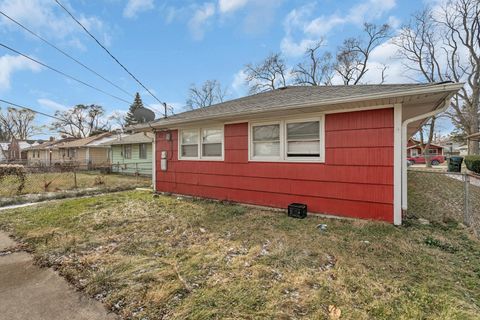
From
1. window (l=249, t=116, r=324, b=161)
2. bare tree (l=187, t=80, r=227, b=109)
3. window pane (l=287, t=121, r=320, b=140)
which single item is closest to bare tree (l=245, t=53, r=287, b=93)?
bare tree (l=187, t=80, r=227, b=109)

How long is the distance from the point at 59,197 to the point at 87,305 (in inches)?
299

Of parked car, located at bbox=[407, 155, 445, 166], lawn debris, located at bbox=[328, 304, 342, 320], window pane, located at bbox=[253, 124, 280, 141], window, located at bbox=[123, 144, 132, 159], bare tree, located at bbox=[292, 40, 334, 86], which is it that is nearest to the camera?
lawn debris, located at bbox=[328, 304, 342, 320]

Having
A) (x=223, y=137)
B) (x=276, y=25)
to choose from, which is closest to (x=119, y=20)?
(x=223, y=137)

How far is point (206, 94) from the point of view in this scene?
30.8 metres

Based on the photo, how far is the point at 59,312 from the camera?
2154mm

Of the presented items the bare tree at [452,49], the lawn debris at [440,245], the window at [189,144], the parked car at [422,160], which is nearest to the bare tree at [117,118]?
the window at [189,144]

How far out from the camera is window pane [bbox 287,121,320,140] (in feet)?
17.1

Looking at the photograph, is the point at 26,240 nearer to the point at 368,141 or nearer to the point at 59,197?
the point at 59,197

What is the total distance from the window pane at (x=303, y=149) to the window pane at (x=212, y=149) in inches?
83.5

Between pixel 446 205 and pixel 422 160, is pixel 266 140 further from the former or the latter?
pixel 422 160

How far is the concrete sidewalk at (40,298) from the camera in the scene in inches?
83.4

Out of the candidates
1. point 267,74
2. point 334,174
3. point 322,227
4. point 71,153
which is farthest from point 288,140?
point 71,153

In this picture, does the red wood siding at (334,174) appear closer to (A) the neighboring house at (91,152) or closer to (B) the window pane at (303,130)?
(B) the window pane at (303,130)

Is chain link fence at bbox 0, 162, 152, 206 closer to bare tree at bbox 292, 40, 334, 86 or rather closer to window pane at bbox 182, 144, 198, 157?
window pane at bbox 182, 144, 198, 157
